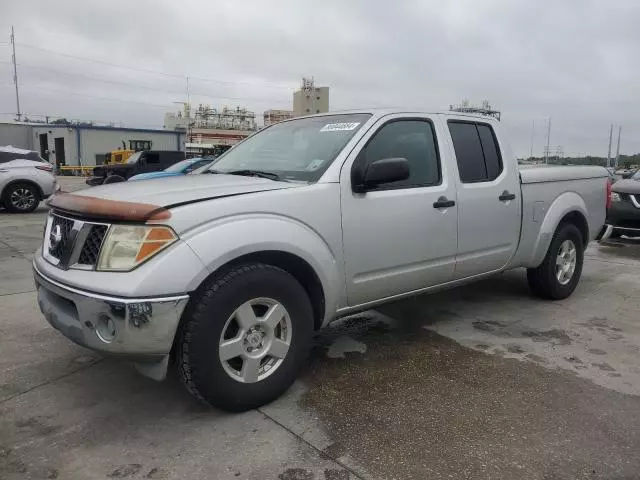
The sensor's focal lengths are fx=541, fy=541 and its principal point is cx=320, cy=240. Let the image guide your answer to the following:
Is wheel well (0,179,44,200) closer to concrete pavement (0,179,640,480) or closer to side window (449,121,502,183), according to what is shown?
concrete pavement (0,179,640,480)

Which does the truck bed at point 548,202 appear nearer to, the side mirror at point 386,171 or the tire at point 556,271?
the tire at point 556,271

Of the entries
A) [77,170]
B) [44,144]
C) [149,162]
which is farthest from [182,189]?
[44,144]

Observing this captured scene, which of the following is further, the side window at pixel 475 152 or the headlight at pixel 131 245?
the side window at pixel 475 152

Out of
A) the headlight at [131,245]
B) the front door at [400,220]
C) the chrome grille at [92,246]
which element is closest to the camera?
the headlight at [131,245]

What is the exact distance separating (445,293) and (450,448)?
10.2 ft

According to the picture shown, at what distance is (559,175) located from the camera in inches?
203

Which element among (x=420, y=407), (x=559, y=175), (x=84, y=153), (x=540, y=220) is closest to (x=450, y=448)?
A: (x=420, y=407)

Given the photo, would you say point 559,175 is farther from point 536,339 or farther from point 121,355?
point 121,355

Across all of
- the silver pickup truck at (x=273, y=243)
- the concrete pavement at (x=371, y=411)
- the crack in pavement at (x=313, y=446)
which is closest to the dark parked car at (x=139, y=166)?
the concrete pavement at (x=371, y=411)

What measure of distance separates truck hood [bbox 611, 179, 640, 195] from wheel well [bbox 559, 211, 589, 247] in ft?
13.8

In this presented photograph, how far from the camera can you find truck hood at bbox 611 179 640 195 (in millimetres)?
8977

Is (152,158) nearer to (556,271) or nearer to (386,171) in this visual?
(556,271)

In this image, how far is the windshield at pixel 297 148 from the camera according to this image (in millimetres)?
3480

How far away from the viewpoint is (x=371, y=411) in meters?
3.02
